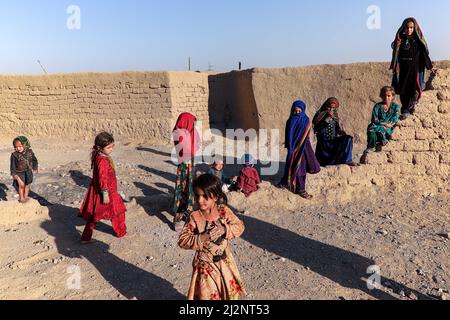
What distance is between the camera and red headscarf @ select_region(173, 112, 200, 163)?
4.49 m

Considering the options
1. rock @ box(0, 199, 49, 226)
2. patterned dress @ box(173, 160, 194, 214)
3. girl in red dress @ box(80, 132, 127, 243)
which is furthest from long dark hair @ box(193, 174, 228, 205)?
rock @ box(0, 199, 49, 226)

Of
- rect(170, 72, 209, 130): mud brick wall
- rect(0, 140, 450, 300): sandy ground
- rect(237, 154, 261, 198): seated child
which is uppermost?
rect(170, 72, 209, 130): mud brick wall

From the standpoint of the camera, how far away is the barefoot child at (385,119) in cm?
550

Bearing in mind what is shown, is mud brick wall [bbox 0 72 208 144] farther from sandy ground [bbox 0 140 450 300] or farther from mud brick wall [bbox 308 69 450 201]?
mud brick wall [bbox 308 69 450 201]

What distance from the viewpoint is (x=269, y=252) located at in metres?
4.04

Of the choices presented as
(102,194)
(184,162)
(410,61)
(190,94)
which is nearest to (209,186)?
(102,194)

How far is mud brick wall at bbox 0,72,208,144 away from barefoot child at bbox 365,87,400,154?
6894 mm

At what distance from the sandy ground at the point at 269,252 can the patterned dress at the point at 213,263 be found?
0.76 meters

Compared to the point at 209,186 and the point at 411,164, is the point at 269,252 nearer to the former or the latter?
the point at 209,186

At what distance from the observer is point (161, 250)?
4078 millimetres

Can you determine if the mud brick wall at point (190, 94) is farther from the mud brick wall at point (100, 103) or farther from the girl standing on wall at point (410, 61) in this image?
the girl standing on wall at point (410, 61)

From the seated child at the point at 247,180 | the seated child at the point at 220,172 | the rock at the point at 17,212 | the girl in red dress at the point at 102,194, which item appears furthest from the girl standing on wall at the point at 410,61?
the rock at the point at 17,212

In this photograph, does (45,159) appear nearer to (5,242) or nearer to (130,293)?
(5,242)

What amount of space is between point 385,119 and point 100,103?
28.7 feet
